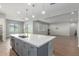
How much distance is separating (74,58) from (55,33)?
59 cm

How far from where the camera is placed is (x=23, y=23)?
1.83 m

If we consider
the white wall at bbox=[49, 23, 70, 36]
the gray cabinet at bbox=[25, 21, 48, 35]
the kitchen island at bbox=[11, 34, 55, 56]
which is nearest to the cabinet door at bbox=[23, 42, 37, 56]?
the kitchen island at bbox=[11, 34, 55, 56]

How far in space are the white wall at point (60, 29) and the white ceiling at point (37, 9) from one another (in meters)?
0.13

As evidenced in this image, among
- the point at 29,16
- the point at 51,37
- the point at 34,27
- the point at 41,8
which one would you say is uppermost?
the point at 41,8

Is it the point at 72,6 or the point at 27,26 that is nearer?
the point at 72,6

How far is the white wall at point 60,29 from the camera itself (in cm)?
176

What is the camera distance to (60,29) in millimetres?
1815

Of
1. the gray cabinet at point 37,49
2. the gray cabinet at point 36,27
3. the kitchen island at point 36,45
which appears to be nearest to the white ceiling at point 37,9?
the gray cabinet at point 36,27

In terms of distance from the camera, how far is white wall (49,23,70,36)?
5.78ft

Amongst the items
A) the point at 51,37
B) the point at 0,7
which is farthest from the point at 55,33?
the point at 0,7

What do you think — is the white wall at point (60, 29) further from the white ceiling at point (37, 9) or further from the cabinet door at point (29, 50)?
the cabinet door at point (29, 50)

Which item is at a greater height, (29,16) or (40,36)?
(29,16)

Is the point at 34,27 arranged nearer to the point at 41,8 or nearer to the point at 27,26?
the point at 27,26

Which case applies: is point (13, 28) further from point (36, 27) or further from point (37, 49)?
point (37, 49)
